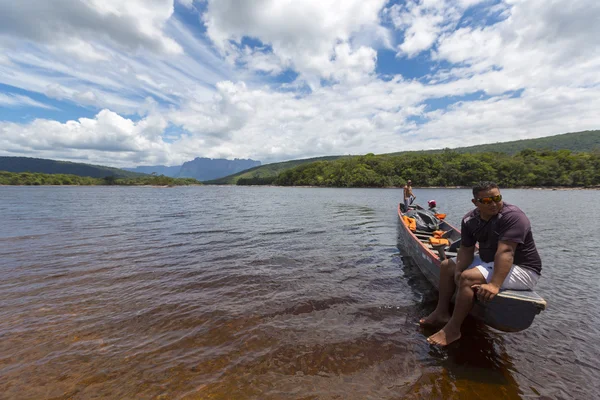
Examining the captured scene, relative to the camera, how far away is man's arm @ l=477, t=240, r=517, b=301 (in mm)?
4359

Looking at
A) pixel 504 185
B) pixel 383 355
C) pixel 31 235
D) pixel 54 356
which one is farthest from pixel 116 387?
pixel 504 185

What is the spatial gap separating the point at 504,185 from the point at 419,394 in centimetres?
14225

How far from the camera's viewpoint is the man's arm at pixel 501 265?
4359mm

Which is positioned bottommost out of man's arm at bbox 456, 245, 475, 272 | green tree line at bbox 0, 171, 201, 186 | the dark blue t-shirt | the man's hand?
green tree line at bbox 0, 171, 201, 186

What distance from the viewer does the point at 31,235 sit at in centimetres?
1605

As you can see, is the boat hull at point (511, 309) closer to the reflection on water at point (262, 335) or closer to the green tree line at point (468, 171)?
the reflection on water at point (262, 335)

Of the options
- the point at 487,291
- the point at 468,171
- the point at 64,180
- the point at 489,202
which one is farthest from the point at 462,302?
the point at 64,180

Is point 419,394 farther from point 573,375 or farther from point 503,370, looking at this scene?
point 573,375

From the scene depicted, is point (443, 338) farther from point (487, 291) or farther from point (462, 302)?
point (487, 291)

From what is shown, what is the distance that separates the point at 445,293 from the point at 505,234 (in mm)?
2072

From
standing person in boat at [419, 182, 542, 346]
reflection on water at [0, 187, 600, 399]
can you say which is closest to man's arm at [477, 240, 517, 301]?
standing person in boat at [419, 182, 542, 346]

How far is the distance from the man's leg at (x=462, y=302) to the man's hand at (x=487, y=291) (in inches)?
6.5

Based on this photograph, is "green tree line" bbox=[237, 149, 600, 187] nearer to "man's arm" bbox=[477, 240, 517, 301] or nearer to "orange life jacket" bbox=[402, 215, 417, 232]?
"orange life jacket" bbox=[402, 215, 417, 232]

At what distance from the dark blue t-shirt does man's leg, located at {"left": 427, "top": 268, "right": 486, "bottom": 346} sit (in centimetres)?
50
